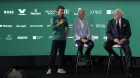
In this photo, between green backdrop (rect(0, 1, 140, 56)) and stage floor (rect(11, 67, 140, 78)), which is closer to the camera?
stage floor (rect(11, 67, 140, 78))

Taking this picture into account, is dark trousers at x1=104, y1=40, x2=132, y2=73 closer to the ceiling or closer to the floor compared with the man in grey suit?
closer to the floor

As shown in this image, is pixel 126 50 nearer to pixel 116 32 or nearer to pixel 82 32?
pixel 116 32

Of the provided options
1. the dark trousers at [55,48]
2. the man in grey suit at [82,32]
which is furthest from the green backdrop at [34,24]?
the dark trousers at [55,48]

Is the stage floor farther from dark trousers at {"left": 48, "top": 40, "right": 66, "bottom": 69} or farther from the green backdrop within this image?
the green backdrop

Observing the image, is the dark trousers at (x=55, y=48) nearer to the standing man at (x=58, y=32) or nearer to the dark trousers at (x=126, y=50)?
the standing man at (x=58, y=32)

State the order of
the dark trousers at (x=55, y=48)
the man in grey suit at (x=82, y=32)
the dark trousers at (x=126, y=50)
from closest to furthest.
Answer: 1. the dark trousers at (x=126, y=50)
2. the dark trousers at (x=55, y=48)
3. the man in grey suit at (x=82, y=32)

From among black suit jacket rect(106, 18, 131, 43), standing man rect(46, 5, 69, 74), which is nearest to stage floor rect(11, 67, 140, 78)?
standing man rect(46, 5, 69, 74)

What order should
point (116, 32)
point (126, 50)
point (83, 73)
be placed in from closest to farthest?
point (126, 50) < point (116, 32) < point (83, 73)

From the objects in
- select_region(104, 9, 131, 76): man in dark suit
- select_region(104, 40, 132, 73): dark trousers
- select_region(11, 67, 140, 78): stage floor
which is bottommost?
select_region(11, 67, 140, 78): stage floor

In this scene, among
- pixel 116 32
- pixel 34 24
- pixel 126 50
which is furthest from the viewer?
pixel 34 24

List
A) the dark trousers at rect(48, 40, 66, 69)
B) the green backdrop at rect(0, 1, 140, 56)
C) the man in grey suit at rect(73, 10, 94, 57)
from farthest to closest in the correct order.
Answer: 1. the green backdrop at rect(0, 1, 140, 56)
2. the man in grey suit at rect(73, 10, 94, 57)
3. the dark trousers at rect(48, 40, 66, 69)

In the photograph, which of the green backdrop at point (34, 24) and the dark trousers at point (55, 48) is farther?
the green backdrop at point (34, 24)

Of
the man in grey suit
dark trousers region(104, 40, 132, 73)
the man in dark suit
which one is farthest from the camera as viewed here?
the man in grey suit

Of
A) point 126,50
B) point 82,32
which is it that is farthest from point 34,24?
point 126,50
